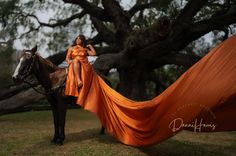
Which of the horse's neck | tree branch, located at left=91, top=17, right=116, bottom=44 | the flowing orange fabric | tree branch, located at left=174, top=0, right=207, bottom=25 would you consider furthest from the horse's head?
tree branch, located at left=91, top=17, right=116, bottom=44

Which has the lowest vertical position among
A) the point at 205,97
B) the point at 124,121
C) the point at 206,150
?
the point at 206,150

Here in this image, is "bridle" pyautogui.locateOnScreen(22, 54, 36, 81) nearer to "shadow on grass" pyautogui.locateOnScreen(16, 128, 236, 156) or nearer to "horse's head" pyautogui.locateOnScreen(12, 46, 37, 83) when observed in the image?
"horse's head" pyautogui.locateOnScreen(12, 46, 37, 83)

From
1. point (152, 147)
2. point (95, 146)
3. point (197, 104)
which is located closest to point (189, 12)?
point (152, 147)

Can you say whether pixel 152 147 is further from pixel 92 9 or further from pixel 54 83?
pixel 92 9

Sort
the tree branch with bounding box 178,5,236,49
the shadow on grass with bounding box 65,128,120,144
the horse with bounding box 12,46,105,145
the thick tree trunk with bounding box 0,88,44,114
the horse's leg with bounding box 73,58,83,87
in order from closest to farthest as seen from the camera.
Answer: the horse with bounding box 12,46,105,145, the horse's leg with bounding box 73,58,83,87, the shadow on grass with bounding box 65,128,120,144, the thick tree trunk with bounding box 0,88,44,114, the tree branch with bounding box 178,5,236,49

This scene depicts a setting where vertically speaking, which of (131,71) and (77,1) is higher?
(77,1)

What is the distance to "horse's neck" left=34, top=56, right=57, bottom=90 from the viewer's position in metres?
7.84

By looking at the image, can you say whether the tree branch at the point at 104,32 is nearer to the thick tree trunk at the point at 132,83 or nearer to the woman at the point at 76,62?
the thick tree trunk at the point at 132,83

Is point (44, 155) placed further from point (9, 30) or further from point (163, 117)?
point (9, 30)

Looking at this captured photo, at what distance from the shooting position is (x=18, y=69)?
7391 millimetres

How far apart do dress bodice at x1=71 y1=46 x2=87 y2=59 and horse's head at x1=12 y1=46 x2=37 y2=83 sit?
87 cm

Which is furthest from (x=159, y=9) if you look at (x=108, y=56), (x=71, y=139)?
(x=71, y=139)

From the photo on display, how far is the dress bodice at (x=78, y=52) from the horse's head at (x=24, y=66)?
869 millimetres

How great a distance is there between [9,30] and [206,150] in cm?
1241
